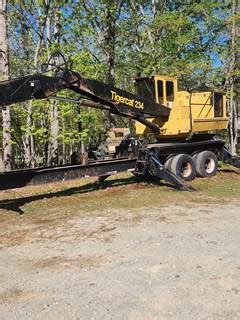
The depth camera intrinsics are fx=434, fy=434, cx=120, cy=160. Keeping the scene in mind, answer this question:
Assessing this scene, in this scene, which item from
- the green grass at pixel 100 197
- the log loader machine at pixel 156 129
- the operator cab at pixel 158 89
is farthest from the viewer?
the operator cab at pixel 158 89

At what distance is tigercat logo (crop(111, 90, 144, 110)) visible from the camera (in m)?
11.5

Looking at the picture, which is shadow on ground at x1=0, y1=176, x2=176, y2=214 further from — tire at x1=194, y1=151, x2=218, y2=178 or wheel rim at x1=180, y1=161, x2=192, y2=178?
tire at x1=194, y1=151, x2=218, y2=178

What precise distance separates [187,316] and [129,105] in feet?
27.2

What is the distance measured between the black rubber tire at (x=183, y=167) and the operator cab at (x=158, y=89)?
167 cm

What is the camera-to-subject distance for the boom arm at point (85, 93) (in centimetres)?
917

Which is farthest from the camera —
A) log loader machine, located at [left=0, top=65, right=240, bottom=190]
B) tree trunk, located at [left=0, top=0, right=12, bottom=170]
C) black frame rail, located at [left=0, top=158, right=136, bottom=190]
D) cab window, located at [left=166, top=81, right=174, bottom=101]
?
tree trunk, located at [left=0, top=0, right=12, bottom=170]

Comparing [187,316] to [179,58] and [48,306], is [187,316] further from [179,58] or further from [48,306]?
[179,58]

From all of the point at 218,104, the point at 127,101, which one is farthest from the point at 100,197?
the point at 218,104

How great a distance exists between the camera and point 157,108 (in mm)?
12992

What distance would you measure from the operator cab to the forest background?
3.69 m

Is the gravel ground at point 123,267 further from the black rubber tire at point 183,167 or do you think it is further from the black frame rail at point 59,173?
the black rubber tire at point 183,167

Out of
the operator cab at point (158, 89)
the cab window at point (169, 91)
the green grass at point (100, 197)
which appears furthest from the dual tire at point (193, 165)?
the cab window at point (169, 91)

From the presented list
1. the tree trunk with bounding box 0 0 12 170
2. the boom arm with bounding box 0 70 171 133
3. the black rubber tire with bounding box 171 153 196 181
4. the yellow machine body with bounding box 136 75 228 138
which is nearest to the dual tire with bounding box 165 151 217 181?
the black rubber tire with bounding box 171 153 196 181

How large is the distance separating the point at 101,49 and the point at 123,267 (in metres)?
19.0
